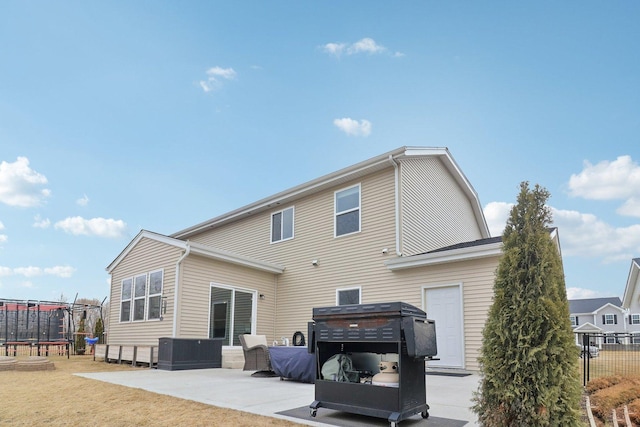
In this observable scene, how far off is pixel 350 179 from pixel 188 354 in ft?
19.6

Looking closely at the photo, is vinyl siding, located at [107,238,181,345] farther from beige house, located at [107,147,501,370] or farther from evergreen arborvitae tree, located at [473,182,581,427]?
evergreen arborvitae tree, located at [473,182,581,427]

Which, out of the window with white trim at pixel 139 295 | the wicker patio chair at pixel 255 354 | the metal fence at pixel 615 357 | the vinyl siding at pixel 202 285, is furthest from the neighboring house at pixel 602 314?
the window with white trim at pixel 139 295

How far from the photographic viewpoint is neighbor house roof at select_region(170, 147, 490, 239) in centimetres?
1114

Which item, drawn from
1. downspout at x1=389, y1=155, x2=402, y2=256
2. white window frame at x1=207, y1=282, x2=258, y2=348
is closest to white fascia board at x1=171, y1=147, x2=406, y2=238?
downspout at x1=389, y1=155, x2=402, y2=256

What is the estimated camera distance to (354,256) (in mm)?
11672

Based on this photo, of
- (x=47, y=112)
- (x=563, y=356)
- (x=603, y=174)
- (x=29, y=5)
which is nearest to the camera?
(x=563, y=356)

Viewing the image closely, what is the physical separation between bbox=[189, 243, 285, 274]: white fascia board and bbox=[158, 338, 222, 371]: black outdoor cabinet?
6.91 ft

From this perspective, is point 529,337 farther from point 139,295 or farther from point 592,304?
point 592,304

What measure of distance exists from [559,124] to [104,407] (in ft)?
40.3

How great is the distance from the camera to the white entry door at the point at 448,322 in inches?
375

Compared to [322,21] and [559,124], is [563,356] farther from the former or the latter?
[322,21]

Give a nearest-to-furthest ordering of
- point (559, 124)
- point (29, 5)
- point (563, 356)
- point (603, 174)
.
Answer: point (563, 356) < point (29, 5) < point (559, 124) < point (603, 174)

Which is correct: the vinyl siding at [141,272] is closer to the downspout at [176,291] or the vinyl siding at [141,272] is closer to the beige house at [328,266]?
the beige house at [328,266]

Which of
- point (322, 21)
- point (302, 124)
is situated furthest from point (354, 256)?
point (322, 21)
